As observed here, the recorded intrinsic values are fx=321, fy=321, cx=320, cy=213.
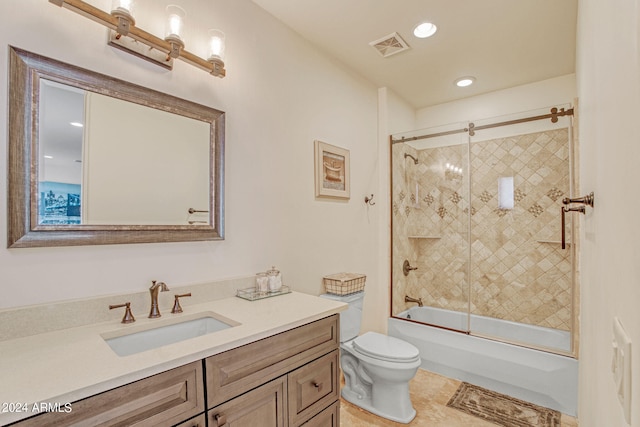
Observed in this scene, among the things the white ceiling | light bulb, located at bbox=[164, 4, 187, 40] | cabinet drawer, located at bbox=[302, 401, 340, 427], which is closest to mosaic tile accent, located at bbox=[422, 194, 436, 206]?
the white ceiling

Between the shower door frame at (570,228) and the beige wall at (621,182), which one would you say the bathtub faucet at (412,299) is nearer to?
the shower door frame at (570,228)

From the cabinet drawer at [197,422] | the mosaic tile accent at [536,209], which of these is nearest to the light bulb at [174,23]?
the cabinet drawer at [197,422]

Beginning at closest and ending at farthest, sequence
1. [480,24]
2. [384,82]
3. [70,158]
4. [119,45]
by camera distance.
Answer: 1. [70,158]
2. [119,45]
3. [480,24]
4. [384,82]

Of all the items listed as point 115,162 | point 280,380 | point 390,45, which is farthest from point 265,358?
point 390,45

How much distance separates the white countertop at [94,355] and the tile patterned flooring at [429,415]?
41.3 inches

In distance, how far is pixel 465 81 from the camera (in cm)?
298

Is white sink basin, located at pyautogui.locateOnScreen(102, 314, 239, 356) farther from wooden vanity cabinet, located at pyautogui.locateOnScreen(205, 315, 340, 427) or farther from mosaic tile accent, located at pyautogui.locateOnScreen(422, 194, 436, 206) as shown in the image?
mosaic tile accent, located at pyautogui.locateOnScreen(422, 194, 436, 206)

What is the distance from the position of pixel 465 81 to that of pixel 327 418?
2951 mm

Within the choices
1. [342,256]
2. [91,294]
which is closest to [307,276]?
[342,256]

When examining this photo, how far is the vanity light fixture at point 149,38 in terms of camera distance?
1.25m

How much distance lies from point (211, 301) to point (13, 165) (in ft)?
3.19

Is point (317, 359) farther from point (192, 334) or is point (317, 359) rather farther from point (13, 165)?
point (13, 165)

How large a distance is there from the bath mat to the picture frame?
171cm

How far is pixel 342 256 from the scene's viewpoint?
2.60 metres
